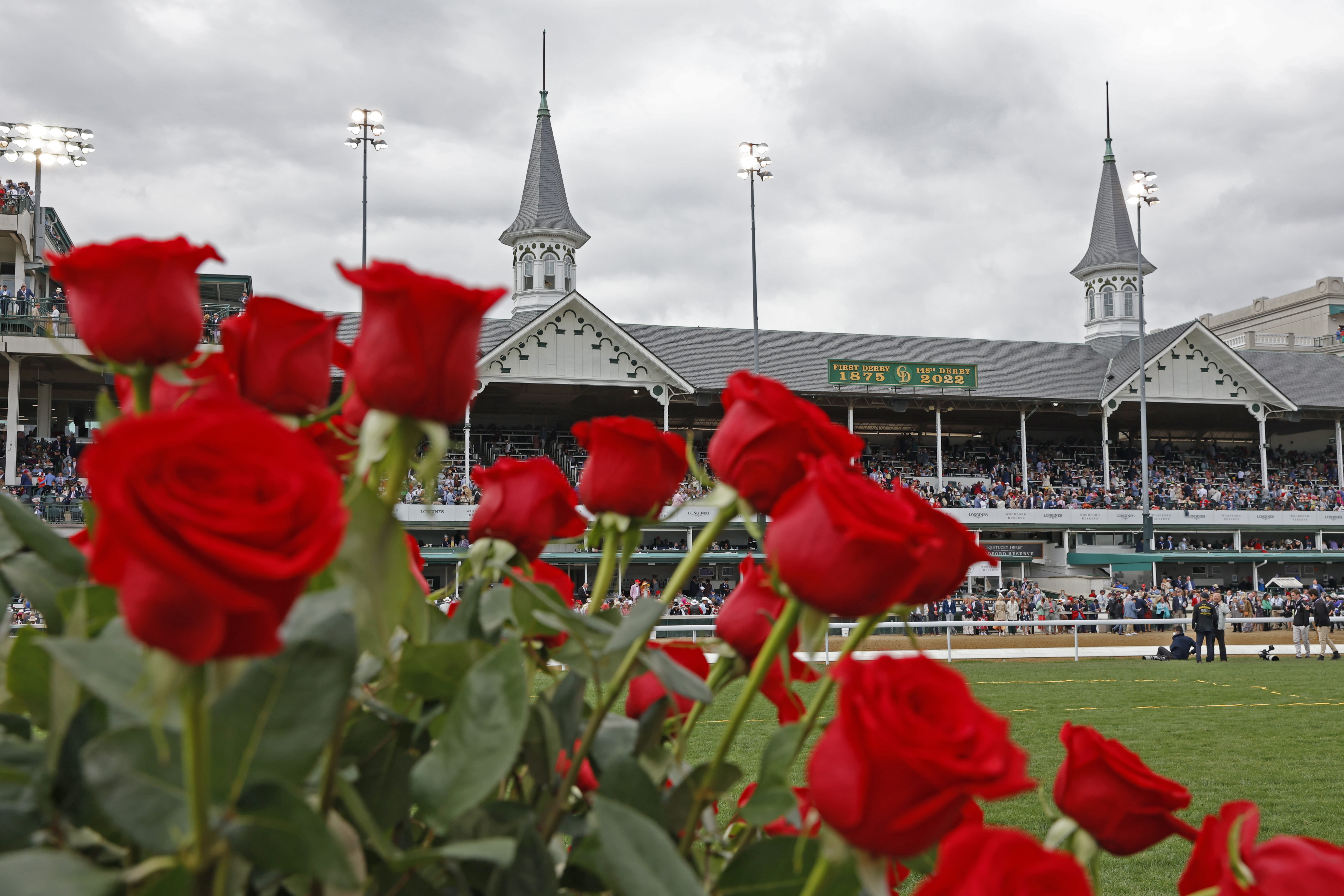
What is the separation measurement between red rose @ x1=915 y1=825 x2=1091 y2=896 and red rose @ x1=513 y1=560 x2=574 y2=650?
0.54m

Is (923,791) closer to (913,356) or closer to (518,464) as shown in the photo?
(518,464)

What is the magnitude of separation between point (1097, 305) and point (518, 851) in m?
46.1

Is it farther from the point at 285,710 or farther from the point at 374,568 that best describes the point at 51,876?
the point at 374,568

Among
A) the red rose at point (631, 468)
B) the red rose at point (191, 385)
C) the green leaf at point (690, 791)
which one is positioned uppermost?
the red rose at point (191, 385)

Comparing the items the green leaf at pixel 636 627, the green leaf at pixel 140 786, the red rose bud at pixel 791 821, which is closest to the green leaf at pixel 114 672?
the green leaf at pixel 140 786

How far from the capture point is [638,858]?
75 centimetres

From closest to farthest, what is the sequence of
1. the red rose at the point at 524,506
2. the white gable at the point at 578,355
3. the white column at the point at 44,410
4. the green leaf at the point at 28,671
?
the green leaf at the point at 28,671
the red rose at the point at 524,506
the white column at the point at 44,410
the white gable at the point at 578,355

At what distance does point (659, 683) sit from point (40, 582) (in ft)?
1.98

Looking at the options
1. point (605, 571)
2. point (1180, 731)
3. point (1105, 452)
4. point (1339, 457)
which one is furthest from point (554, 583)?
point (1339, 457)

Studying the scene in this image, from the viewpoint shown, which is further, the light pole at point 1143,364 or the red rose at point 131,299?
the light pole at point 1143,364

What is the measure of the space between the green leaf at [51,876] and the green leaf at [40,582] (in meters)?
0.35

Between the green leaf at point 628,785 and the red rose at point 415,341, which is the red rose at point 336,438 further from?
the green leaf at point 628,785

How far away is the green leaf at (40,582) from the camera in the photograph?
0.95m

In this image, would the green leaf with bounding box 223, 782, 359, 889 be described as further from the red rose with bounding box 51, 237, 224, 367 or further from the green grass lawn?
the green grass lawn
